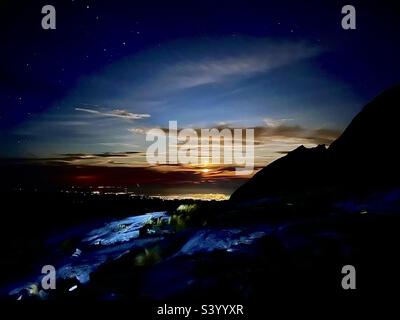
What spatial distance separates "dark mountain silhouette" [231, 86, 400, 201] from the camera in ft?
48.5

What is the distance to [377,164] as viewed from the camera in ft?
48.6

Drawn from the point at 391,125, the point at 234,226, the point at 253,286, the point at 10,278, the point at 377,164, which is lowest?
the point at 10,278

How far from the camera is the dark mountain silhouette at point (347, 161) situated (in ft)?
48.5

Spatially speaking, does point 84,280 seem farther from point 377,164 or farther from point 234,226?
point 377,164

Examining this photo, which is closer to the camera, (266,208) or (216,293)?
(216,293)

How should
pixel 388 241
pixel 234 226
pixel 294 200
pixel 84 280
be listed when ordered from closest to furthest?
pixel 388 241 → pixel 84 280 → pixel 234 226 → pixel 294 200

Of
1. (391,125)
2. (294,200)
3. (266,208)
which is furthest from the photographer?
(391,125)

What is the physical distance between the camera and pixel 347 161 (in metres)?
16.6

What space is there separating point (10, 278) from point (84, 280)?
308 centimetres

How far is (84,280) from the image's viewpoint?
27.3ft

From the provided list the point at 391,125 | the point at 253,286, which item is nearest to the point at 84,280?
the point at 253,286

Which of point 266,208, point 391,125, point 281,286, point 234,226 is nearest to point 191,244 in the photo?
point 234,226
